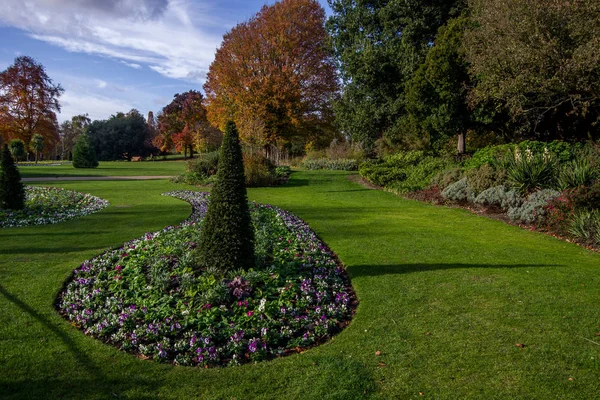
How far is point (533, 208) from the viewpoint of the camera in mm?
9867

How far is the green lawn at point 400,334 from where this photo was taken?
11.1ft

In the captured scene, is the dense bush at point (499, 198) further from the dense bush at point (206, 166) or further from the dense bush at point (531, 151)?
the dense bush at point (206, 166)

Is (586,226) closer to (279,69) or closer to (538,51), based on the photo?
(538,51)

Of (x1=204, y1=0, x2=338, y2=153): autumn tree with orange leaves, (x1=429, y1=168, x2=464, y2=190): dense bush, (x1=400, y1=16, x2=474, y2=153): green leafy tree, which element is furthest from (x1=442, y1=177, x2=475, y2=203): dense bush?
(x1=204, y1=0, x2=338, y2=153): autumn tree with orange leaves

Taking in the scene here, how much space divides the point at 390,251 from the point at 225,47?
83.0 ft

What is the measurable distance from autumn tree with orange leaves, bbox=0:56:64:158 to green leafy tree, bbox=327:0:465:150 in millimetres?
32586

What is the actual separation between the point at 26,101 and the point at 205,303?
4425cm

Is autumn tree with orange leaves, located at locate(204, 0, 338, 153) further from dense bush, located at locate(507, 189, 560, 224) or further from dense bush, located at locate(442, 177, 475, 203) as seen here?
dense bush, located at locate(507, 189, 560, 224)

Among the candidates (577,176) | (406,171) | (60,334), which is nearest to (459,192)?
(577,176)

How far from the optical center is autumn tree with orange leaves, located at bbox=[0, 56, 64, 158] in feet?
126

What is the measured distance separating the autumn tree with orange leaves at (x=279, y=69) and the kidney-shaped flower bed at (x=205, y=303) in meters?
20.5

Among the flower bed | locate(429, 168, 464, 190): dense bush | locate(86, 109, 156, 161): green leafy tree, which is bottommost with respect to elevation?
the flower bed

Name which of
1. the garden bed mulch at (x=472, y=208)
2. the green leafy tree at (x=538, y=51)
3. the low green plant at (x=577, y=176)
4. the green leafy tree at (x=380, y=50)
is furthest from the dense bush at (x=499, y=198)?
the green leafy tree at (x=380, y=50)

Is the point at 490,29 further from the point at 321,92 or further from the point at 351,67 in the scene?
the point at 321,92
